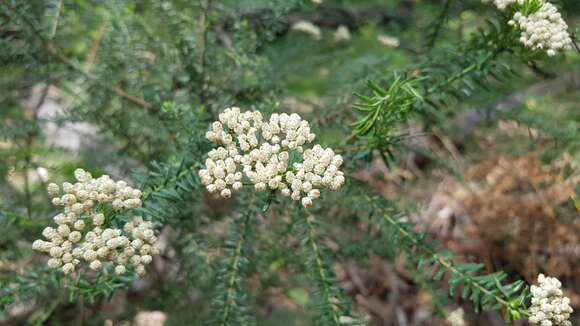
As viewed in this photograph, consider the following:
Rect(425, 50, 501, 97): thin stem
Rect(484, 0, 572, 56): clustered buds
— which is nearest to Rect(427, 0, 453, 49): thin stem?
Rect(425, 50, 501, 97): thin stem

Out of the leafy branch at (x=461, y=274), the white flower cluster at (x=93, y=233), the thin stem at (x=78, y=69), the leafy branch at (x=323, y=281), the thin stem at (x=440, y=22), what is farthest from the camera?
the thin stem at (x=440, y=22)

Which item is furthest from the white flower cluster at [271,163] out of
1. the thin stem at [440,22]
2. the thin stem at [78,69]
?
the thin stem at [440,22]

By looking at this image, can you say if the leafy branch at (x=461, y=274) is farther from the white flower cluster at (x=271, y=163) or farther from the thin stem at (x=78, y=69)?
the thin stem at (x=78, y=69)

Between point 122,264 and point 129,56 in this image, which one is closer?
point 122,264

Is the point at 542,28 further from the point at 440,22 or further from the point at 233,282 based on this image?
the point at 233,282

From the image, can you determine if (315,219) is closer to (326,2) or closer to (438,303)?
(438,303)

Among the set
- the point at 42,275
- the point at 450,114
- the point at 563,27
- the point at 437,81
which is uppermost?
the point at 563,27

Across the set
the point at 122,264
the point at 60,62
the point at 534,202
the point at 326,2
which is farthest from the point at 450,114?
the point at 122,264
